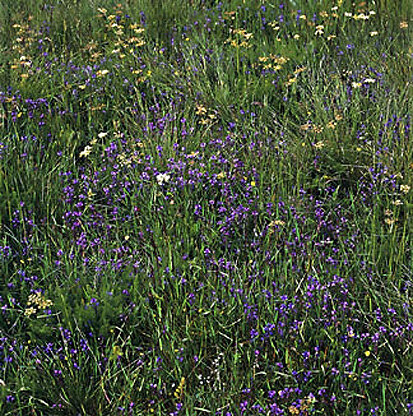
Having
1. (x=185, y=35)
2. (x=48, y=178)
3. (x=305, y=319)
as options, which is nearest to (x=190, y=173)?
(x=48, y=178)

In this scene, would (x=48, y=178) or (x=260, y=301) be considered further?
(x=48, y=178)

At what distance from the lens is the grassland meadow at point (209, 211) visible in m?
2.54

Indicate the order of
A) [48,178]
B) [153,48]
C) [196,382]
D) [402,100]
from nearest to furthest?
1. [196,382]
2. [48,178]
3. [402,100]
4. [153,48]

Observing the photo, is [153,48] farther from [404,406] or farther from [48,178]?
[404,406]

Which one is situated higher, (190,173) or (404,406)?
(190,173)

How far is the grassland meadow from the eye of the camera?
254 centimetres

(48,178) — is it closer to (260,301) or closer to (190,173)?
(190,173)

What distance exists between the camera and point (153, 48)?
15.2ft

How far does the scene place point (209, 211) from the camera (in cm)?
324

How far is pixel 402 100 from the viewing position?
3770 mm

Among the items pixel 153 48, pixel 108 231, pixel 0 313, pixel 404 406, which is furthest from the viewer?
pixel 153 48

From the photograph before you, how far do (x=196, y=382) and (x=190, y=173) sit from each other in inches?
45.5

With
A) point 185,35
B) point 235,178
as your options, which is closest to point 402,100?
point 235,178

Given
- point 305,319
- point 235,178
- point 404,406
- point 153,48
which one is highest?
point 153,48
